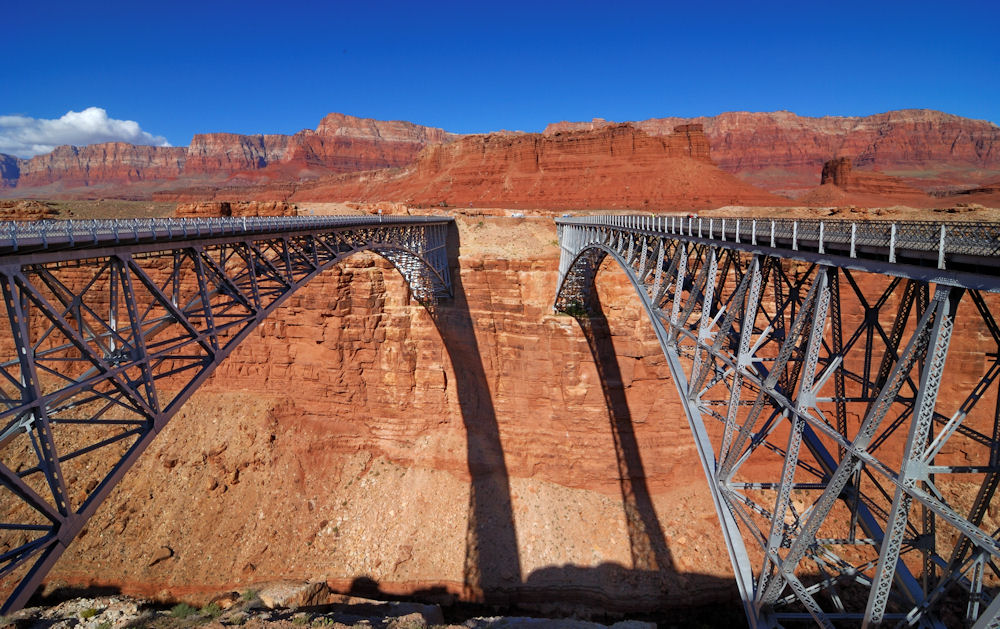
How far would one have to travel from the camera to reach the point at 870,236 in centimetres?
703

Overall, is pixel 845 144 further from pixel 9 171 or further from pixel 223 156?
pixel 9 171

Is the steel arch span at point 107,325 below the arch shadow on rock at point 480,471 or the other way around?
the other way around

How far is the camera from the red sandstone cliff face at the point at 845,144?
326ft

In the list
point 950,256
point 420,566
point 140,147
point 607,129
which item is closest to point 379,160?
point 140,147

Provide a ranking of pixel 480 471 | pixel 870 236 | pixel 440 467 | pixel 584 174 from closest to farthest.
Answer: pixel 870 236
pixel 480 471
pixel 440 467
pixel 584 174

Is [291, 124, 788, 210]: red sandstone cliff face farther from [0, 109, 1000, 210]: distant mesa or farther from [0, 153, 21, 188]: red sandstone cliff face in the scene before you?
[0, 153, 21, 188]: red sandstone cliff face

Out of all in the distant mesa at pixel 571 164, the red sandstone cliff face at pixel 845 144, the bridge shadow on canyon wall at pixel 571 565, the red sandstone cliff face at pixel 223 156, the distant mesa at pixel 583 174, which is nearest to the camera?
the bridge shadow on canyon wall at pixel 571 565

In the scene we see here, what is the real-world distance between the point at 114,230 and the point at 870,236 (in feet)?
41.9

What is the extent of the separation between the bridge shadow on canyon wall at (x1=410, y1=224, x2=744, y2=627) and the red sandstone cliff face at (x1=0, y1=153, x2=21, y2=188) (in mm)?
189217

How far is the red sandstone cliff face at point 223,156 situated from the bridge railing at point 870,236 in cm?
13436

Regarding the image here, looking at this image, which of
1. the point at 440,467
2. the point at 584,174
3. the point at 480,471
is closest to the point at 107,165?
the point at 584,174

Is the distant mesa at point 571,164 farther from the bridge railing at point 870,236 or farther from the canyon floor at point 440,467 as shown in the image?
the bridge railing at point 870,236

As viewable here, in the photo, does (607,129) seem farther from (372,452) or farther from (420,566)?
(420,566)

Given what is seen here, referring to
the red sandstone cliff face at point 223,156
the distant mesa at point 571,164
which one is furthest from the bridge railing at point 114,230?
the red sandstone cliff face at point 223,156
